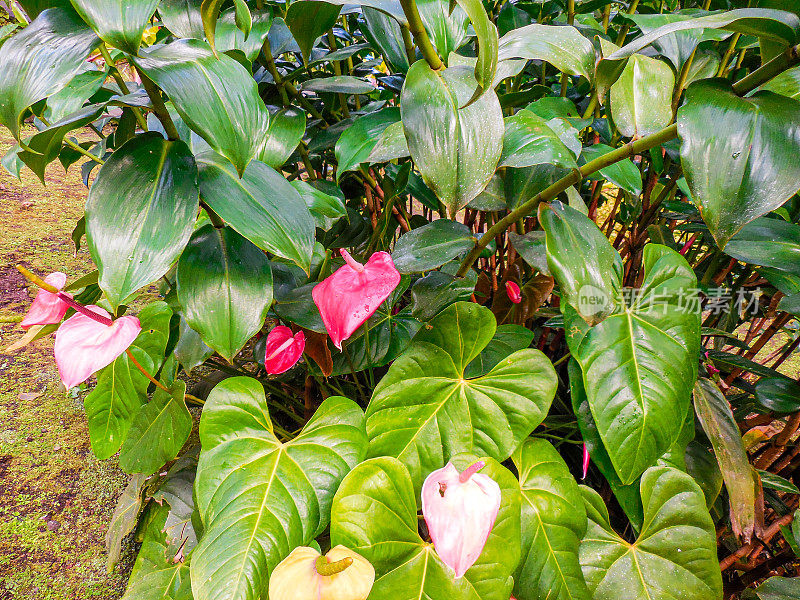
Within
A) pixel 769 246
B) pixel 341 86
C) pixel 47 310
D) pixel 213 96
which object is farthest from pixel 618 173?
pixel 47 310

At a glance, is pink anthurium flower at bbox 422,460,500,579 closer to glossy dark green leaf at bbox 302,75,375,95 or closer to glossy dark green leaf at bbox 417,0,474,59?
glossy dark green leaf at bbox 417,0,474,59

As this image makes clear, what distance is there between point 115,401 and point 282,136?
503 millimetres

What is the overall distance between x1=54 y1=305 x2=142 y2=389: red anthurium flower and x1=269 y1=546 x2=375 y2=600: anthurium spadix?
270mm

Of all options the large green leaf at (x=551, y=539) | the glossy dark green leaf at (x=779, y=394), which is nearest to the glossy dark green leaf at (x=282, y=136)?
the large green leaf at (x=551, y=539)

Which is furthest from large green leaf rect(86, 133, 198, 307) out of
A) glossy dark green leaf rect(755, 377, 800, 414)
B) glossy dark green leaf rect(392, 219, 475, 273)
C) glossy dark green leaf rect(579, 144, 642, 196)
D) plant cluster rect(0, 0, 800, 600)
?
glossy dark green leaf rect(755, 377, 800, 414)

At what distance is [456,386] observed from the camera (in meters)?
0.62

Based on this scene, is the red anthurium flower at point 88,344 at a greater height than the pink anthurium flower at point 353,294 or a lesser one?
lesser

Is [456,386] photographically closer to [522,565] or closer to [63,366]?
[522,565]

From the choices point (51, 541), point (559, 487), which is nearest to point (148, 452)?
point (51, 541)

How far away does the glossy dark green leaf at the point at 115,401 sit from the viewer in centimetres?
77

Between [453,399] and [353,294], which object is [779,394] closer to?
[453,399]

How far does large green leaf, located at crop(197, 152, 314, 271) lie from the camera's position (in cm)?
47

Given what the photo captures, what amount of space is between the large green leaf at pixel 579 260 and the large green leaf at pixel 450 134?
0.11 metres

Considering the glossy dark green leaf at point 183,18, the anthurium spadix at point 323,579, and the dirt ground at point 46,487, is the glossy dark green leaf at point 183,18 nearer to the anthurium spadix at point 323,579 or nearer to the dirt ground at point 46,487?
the dirt ground at point 46,487
